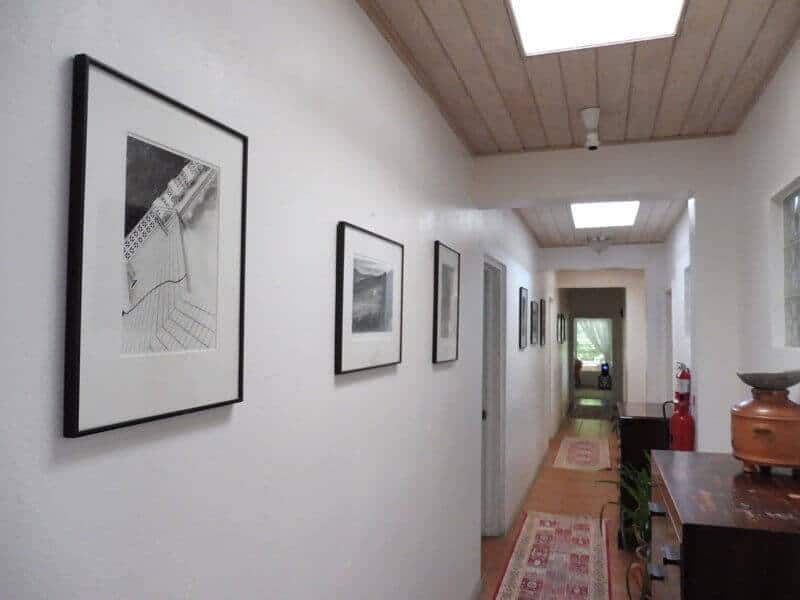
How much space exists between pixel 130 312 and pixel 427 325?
1.66 meters

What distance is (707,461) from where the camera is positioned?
6.09ft

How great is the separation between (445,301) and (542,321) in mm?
4492

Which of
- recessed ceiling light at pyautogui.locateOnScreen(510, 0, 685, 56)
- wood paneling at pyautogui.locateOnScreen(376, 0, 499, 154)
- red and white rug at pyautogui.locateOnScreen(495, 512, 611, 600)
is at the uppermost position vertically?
wood paneling at pyautogui.locateOnScreen(376, 0, 499, 154)

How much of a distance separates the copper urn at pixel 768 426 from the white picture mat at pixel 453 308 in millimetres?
1174

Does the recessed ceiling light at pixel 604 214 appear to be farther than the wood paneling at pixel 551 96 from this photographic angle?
Yes

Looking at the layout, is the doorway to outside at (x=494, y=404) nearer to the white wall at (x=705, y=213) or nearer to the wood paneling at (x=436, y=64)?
the white wall at (x=705, y=213)

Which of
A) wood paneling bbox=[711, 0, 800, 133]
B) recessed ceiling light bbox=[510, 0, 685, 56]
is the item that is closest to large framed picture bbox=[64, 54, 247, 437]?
recessed ceiling light bbox=[510, 0, 685, 56]

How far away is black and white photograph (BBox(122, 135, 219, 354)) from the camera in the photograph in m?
0.89

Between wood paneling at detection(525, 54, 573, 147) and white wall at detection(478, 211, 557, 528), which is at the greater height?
wood paneling at detection(525, 54, 573, 147)

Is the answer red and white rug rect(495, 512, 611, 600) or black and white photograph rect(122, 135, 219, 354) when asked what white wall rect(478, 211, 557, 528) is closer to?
red and white rug rect(495, 512, 611, 600)

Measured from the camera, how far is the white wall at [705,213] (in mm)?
2812

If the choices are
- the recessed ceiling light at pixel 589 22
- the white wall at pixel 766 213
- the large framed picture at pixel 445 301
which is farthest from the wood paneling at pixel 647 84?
the large framed picture at pixel 445 301

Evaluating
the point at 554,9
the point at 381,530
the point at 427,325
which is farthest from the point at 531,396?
the point at 554,9

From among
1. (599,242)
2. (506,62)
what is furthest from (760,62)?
(599,242)
